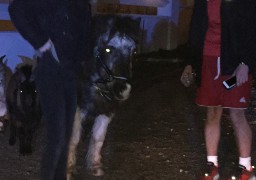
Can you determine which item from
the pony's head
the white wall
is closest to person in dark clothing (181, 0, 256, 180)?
the pony's head

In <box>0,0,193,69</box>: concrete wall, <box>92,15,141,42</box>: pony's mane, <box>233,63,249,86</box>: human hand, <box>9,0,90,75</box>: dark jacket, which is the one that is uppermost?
<box>9,0,90,75</box>: dark jacket

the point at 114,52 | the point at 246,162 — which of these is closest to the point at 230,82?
the point at 246,162

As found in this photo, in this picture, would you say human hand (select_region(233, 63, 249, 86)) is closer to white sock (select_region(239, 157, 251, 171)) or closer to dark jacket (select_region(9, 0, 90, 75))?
white sock (select_region(239, 157, 251, 171))

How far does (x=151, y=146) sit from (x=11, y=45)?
375cm

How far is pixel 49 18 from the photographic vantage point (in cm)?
437

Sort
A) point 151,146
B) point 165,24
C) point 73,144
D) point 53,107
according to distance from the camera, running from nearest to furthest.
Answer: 1. point 53,107
2. point 73,144
3. point 151,146
4. point 165,24

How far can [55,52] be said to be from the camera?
4422 mm

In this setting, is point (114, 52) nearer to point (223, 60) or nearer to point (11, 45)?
point (223, 60)

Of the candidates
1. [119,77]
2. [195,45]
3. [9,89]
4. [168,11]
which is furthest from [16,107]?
[168,11]

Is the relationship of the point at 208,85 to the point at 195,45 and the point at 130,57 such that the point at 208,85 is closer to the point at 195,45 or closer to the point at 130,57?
the point at 195,45

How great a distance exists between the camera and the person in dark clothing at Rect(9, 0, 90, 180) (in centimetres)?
432

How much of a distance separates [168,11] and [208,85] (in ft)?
42.6

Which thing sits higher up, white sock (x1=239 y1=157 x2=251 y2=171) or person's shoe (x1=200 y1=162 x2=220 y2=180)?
white sock (x1=239 y1=157 x2=251 y2=171)

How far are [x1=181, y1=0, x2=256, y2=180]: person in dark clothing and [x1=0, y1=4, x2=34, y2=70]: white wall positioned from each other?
4789 mm
